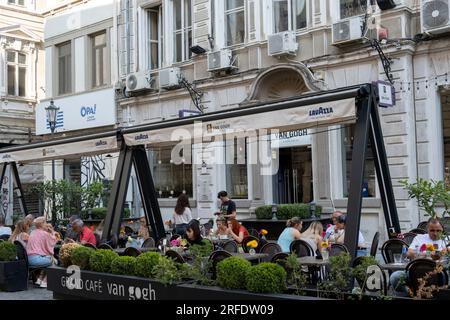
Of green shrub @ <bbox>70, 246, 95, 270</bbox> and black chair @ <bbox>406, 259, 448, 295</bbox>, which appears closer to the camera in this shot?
black chair @ <bbox>406, 259, 448, 295</bbox>

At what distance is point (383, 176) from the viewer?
9078 millimetres

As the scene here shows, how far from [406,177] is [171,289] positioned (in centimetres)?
889

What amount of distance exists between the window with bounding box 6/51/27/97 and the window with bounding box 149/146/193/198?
1051cm

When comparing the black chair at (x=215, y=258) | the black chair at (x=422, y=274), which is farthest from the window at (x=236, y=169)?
the black chair at (x=422, y=274)

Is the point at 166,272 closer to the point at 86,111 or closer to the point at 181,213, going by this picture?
the point at 181,213

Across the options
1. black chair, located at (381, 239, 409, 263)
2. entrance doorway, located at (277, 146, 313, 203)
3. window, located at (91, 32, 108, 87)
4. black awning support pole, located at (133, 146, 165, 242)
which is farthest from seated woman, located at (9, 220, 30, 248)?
window, located at (91, 32, 108, 87)

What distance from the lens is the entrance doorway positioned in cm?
1792

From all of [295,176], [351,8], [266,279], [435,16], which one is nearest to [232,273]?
[266,279]

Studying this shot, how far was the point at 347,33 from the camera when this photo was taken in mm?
15734

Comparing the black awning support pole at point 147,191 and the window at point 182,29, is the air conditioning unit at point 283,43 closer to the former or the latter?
the window at point 182,29

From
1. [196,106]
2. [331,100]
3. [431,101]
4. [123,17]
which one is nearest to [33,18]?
[123,17]

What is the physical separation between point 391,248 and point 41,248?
20.2ft

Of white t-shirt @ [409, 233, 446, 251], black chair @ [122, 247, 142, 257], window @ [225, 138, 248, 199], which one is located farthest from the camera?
window @ [225, 138, 248, 199]

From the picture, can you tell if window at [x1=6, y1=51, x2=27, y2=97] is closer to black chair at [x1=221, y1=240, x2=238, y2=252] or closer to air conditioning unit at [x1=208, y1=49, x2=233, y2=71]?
air conditioning unit at [x1=208, y1=49, x2=233, y2=71]
